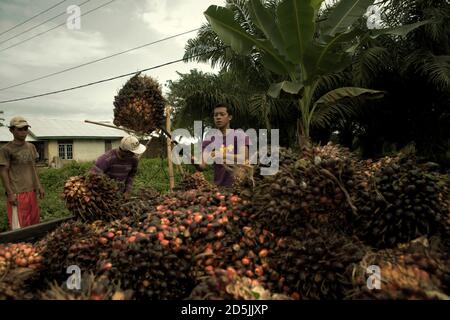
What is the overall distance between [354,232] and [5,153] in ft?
13.3

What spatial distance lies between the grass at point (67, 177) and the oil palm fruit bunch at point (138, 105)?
676 cm

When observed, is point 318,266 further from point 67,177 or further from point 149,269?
point 67,177

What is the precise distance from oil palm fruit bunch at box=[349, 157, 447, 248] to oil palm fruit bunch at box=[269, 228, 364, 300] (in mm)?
136

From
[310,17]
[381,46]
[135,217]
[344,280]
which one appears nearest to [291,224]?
[344,280]

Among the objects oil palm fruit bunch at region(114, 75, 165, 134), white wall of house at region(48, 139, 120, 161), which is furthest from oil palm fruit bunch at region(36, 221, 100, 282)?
white wall of house at region(48, 139, 120, 161)

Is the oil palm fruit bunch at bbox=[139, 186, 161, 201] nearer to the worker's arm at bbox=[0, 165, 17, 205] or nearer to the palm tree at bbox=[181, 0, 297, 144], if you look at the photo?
the worker's arm at bbox=[0, 165, 17, 205]

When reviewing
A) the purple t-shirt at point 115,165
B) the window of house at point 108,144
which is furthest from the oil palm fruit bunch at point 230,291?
the window of house at point 108,144

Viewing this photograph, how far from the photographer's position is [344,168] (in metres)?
1.43

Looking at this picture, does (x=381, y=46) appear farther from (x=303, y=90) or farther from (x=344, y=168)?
A: (x=344, y=168)

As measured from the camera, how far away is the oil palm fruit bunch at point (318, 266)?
1138 millimetres

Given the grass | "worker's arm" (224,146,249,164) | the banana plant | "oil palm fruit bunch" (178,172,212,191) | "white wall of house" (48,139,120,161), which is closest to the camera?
"worker's arm" (224,146,249,164)

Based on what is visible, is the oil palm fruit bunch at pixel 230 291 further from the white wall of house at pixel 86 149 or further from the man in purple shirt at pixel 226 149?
the white wall of house at pixel 86 149

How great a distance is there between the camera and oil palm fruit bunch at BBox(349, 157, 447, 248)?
1288 millimetres

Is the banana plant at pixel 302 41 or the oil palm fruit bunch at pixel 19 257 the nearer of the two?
the oil palm fruit bunch at pixel 19 257
